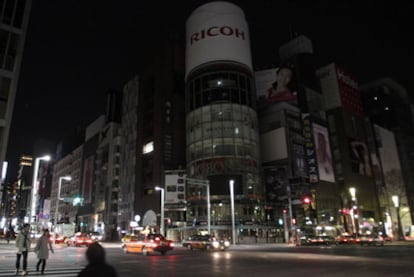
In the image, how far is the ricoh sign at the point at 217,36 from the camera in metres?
77.4

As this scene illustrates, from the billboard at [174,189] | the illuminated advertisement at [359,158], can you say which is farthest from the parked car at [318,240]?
A: the illuminated advertisement at [359,158]

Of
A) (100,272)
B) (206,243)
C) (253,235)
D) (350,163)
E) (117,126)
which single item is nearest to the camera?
(100,272)

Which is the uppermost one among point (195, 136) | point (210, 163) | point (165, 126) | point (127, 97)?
point (127, 97)

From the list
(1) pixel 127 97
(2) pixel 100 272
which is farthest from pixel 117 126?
(2) pixel 100 272

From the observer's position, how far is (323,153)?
94.1 meters

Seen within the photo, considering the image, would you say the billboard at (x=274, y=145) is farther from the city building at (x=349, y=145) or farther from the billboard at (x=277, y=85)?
the city building at (x=349, y=145)

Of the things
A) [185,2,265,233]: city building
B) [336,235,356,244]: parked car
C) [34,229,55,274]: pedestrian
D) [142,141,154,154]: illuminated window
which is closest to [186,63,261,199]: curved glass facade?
[185,2,265,233]: city building

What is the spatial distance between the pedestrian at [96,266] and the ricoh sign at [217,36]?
242 feet

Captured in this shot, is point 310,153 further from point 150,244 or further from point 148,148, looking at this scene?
point 150,244

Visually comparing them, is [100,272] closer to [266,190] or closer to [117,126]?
[266,190]

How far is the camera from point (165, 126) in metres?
86.7

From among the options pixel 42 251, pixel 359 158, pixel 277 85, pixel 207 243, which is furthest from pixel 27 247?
pixel 359 158

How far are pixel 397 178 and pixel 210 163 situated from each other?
2916 inches

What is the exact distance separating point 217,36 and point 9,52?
50.8m
